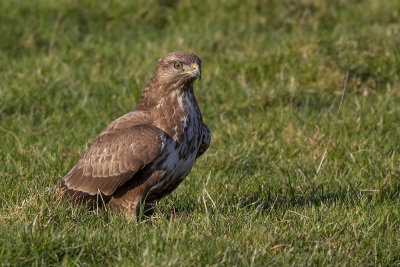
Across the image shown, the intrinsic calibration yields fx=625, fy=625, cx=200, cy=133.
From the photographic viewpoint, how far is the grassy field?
4.64 m

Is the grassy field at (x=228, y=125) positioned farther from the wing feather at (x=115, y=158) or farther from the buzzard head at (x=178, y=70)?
the buzzard head at (x=178, y=70)

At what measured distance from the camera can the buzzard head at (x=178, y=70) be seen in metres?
5.65

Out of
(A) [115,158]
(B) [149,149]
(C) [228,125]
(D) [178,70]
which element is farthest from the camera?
(C) [228,125]

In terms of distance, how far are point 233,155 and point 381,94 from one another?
305 centimetres

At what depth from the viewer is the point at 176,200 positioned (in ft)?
20.5

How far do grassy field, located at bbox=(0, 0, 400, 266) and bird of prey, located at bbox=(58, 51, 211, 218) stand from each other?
0.25 m

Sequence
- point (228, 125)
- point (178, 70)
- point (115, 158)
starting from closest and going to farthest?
point (115, 158)
point (178, 70)
point (228, 125)

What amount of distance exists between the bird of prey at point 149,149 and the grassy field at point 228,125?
0.25 metres

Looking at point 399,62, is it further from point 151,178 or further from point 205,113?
point 151,178

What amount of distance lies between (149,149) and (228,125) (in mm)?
3097

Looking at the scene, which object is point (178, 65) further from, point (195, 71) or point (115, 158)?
point (115, 158)

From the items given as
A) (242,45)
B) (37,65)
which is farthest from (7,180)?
(242,45)

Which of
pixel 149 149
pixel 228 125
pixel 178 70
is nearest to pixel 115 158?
pixel 149 149

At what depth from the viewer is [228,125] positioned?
27.1 feet
